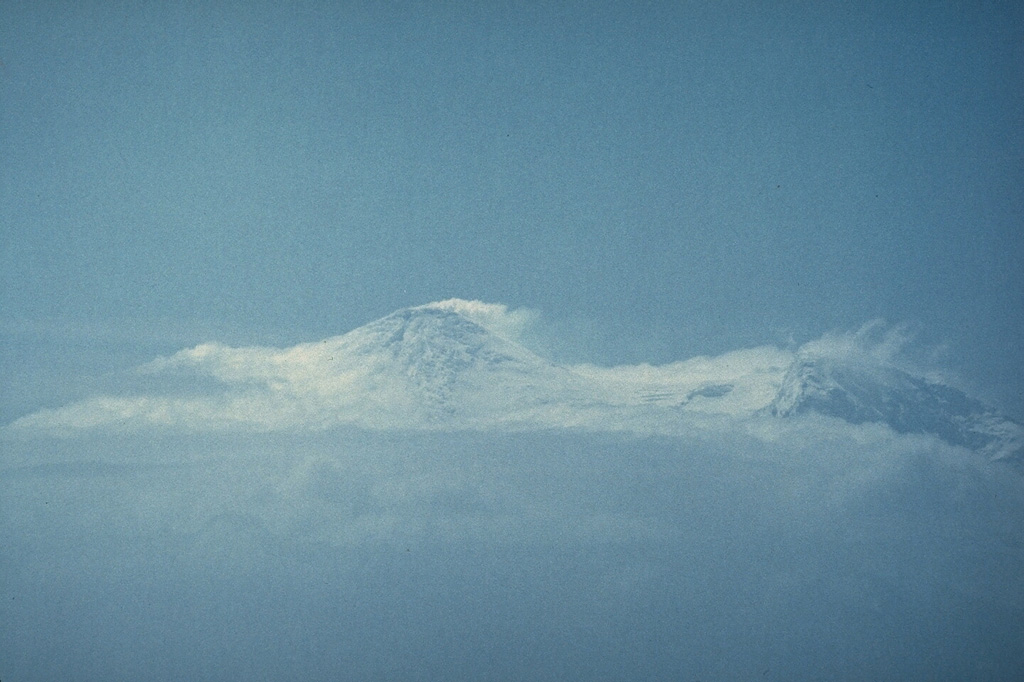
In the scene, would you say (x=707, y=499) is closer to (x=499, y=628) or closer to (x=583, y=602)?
(x=583, y=602)

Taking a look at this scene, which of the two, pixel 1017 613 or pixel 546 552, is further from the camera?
pixel 546 552

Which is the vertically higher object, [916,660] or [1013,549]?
[1013,549]

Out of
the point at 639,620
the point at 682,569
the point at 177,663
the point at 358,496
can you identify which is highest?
the point at 358,496

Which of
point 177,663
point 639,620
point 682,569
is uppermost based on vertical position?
point 682,569

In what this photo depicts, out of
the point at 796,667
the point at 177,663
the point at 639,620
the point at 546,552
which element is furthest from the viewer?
the point at 546,552

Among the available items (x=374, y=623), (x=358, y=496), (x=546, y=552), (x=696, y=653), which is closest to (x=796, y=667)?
(x=696, y=653)

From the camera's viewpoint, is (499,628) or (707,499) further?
(707,499)

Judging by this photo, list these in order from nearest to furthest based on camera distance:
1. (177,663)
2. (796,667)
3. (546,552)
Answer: (177,663), (796,667), (546,552)

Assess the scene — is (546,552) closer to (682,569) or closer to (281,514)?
(682,569)

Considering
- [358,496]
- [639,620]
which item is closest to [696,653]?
[639,620]
